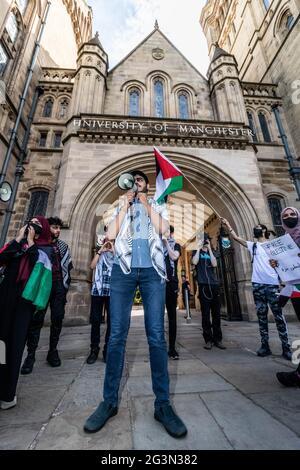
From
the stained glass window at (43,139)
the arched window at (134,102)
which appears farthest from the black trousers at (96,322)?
the arched window at (134,102)

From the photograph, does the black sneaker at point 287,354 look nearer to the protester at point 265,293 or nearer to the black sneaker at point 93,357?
the protester at point 265,293

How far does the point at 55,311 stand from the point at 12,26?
45.7 feet

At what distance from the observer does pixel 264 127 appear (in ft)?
39.6

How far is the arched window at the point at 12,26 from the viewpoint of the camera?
32.8 ft

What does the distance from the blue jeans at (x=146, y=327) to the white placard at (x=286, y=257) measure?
1.60 meters

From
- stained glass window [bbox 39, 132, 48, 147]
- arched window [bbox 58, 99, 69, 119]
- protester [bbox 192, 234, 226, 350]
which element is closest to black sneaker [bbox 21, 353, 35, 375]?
protester [bbox 192, 234, 226, 350]

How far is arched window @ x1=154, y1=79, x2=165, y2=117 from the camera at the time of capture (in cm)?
1170

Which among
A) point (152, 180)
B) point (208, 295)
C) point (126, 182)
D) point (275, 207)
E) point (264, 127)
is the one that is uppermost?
point (264, 127)

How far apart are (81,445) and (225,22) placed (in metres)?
27.9

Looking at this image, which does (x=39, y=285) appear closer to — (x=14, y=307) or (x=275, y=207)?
(x=14, y=307)

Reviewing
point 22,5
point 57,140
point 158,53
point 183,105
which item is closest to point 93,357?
point 57,140

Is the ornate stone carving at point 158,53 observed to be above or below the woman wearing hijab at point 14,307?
above

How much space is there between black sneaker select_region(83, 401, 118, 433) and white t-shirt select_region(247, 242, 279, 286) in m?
3.00

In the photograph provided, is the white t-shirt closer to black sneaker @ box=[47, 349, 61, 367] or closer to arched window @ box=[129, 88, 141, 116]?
black sneaker @ box=[47, 349, 61, 367]
